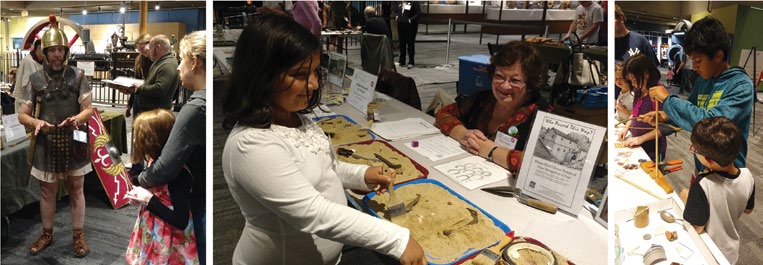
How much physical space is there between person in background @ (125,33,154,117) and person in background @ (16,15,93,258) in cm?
14

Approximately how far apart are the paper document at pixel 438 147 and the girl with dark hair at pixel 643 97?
0.62m

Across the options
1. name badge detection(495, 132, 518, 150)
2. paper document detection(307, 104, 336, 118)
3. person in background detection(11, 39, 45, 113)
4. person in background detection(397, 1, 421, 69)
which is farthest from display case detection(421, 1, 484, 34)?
person in background detection(11, 39, 45, 113)

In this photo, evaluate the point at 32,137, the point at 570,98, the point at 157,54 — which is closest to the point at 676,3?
the point at 570,98

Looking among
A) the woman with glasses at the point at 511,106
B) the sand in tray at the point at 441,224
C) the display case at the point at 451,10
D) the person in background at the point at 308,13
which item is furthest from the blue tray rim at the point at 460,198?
the display case at the point at 451,10

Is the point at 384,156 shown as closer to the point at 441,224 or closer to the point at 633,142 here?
the point at 441,224

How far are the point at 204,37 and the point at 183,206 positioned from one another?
510 mm

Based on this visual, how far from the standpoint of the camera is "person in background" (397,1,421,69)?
6293 millimetres

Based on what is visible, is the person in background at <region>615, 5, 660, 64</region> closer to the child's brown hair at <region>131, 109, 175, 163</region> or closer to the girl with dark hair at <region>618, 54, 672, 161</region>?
the girl with dark hair at <region>618, 54, 672, 161</region>

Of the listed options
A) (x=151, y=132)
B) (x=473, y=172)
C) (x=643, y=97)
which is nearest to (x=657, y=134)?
(x=643, y=97)

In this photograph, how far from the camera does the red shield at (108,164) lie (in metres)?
1.37

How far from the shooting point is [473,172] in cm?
154

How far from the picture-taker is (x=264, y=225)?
99 cm

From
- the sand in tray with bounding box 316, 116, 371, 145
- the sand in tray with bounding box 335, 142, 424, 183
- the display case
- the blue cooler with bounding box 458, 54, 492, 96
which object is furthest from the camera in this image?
the display case

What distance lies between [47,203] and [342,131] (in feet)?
3.58
